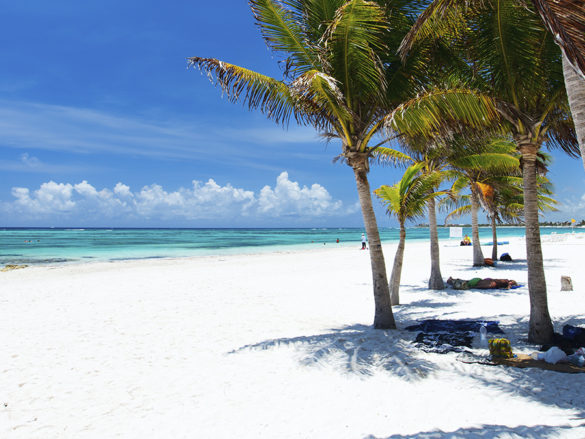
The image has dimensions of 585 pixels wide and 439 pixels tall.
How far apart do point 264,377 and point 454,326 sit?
3.72 m

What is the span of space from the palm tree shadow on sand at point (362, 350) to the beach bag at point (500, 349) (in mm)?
891

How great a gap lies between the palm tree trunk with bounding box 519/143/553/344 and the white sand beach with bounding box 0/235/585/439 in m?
0.32

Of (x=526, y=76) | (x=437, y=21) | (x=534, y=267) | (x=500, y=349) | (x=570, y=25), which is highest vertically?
(x=437, y=21)

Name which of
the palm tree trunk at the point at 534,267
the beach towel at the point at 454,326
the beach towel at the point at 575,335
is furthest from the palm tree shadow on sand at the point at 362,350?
the beach towel at the point at 575,335

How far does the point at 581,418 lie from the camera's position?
3373 mm

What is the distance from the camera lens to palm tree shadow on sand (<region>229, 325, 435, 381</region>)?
16.1 feet

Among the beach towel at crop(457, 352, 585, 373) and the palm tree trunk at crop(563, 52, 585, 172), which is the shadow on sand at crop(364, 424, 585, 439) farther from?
the palm tree trunk at crop(563, 52, 585, 172)

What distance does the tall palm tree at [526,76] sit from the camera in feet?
17.8

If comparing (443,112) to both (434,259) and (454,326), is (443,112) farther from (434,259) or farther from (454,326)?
(434,259)

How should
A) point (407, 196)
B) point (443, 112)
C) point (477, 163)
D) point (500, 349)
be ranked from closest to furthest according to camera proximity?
point (500, 349) < point (443, 112) < point (407, 196) < point (477, 163)

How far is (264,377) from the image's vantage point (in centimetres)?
479

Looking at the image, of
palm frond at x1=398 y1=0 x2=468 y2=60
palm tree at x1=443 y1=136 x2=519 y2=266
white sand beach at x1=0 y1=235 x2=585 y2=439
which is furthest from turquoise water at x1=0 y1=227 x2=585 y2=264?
palm frond at x1=398 y1=0 x2=468 y2=60

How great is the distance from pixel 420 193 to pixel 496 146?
3375 mm

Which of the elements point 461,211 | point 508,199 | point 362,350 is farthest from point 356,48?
point 461,211
